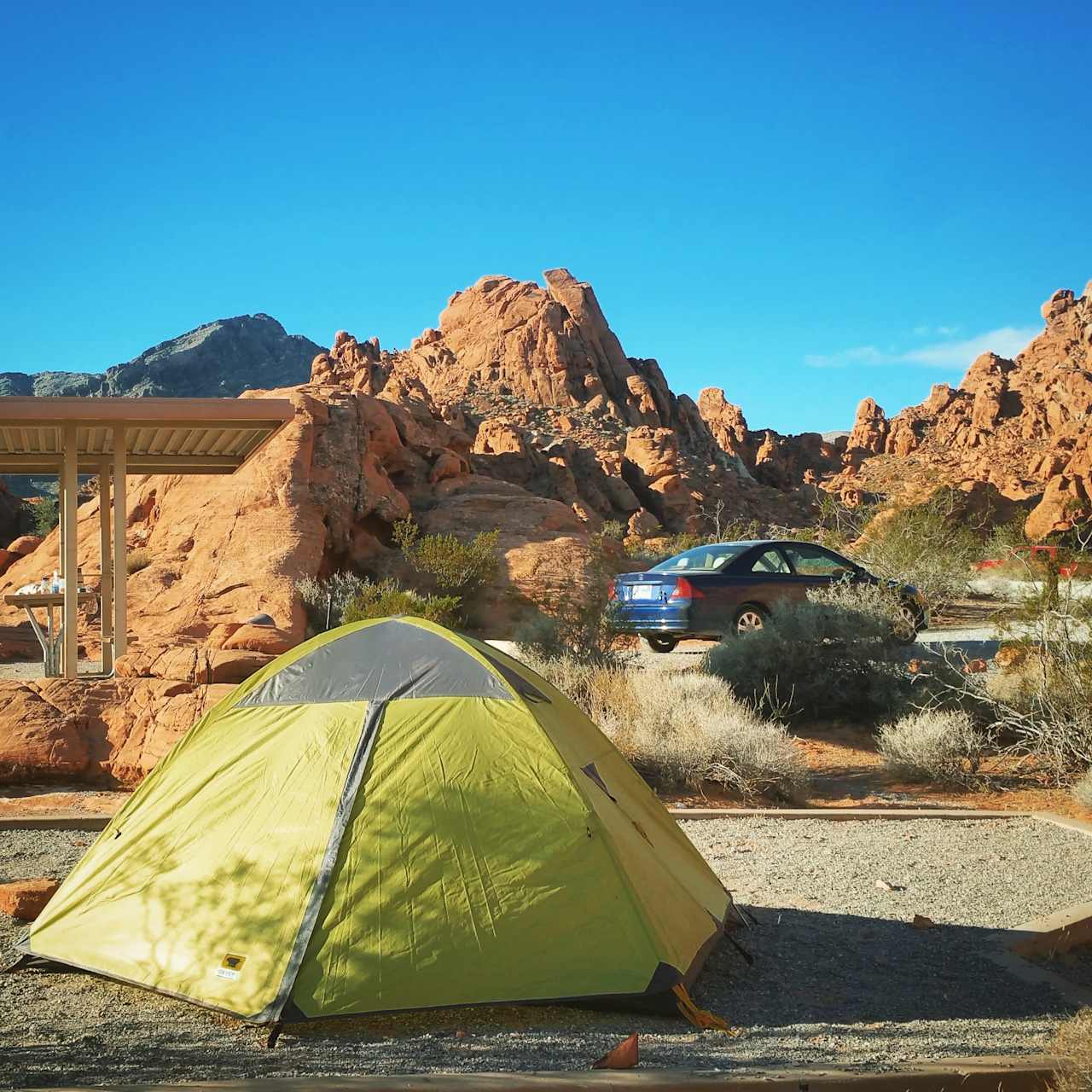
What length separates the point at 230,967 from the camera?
14.9ft

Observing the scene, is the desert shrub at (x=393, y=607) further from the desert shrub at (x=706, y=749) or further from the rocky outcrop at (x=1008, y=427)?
the rocky outcrop at (x=1008, y=427)

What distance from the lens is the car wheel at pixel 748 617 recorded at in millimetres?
14539

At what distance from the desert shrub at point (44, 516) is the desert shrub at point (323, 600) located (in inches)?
778

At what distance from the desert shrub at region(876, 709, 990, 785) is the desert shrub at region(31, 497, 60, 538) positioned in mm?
31122

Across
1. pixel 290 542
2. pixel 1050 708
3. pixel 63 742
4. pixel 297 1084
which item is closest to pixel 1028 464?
pixel 290 542

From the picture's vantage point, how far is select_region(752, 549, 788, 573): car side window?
587 inches

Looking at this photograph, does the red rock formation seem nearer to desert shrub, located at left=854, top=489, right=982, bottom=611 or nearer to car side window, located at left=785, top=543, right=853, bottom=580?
desert shrub, located at left=854, top=489, right=982, bottom=611

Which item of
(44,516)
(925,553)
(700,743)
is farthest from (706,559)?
(44,516)

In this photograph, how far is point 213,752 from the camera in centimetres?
562

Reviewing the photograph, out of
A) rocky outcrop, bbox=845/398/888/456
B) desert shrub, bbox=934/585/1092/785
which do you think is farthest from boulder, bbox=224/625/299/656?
rocky outcrop, bbox=845/398/888/456

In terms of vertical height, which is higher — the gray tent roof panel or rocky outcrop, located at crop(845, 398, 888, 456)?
rocky outcrop, located at crop(845, 398, 888, 456)

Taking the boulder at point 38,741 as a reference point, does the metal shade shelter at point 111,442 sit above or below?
above

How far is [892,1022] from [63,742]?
25.5 feet

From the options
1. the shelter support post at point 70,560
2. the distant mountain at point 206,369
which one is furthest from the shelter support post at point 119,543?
the distant mountain at point 206,369
